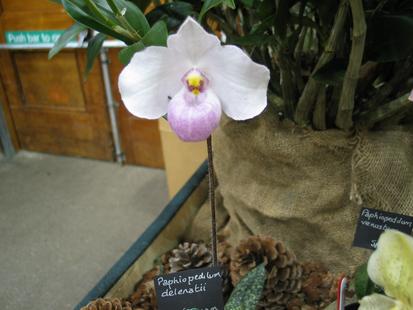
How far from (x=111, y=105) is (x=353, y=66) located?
148cm

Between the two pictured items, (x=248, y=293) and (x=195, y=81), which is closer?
(x=195, y=81)

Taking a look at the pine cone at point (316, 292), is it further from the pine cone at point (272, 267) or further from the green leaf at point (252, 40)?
the green leaf at point (252, 40)

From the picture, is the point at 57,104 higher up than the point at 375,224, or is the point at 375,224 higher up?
the point at 375,224

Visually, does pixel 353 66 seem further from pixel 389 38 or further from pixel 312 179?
pixel 312 179

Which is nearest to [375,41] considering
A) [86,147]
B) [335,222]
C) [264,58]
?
[264,58]

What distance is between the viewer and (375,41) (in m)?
0.57

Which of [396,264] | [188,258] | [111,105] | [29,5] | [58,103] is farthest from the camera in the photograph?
[58,103]

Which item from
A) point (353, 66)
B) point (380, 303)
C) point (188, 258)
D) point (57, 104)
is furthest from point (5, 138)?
point (380, 303)

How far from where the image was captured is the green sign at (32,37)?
5.67 feet

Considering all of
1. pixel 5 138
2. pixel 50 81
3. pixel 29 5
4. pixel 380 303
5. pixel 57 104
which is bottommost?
pixel 5 138

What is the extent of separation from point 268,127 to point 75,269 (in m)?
0.86

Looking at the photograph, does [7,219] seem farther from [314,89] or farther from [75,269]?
[314,89]

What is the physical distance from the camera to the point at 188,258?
0.82 metres

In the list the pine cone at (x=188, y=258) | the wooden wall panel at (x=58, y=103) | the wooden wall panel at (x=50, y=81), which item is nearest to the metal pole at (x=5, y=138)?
the wooden wall panel at (x=58, y=103)
